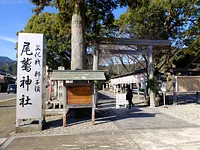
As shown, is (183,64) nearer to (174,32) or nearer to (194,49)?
(194,49)

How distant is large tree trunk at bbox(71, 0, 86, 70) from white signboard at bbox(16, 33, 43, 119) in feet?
9.09

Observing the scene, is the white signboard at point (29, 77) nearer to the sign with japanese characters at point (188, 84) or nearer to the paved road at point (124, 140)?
the paved road at point (124, 140)

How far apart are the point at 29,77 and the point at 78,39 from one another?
374 centimetres

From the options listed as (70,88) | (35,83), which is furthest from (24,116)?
(70,88)

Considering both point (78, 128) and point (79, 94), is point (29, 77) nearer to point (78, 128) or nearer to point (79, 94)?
point (79, 94)

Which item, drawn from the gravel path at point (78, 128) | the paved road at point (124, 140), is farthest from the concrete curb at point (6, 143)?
the gravel path at point (78, 128)

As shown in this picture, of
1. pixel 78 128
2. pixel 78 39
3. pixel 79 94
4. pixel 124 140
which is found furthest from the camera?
pixel 78 39

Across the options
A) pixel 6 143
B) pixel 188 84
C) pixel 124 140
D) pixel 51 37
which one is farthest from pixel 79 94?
pixel 51 37

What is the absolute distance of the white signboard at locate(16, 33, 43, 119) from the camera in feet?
25.9

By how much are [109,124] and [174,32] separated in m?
14.6

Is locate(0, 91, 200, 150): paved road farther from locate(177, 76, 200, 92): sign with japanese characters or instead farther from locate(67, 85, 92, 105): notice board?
locate(177, 76, 200, 92): sign with japanese characters

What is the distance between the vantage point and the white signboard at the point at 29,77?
7.89 m

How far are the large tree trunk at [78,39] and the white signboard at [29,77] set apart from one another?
2770mm

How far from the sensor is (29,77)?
797 centimetres
